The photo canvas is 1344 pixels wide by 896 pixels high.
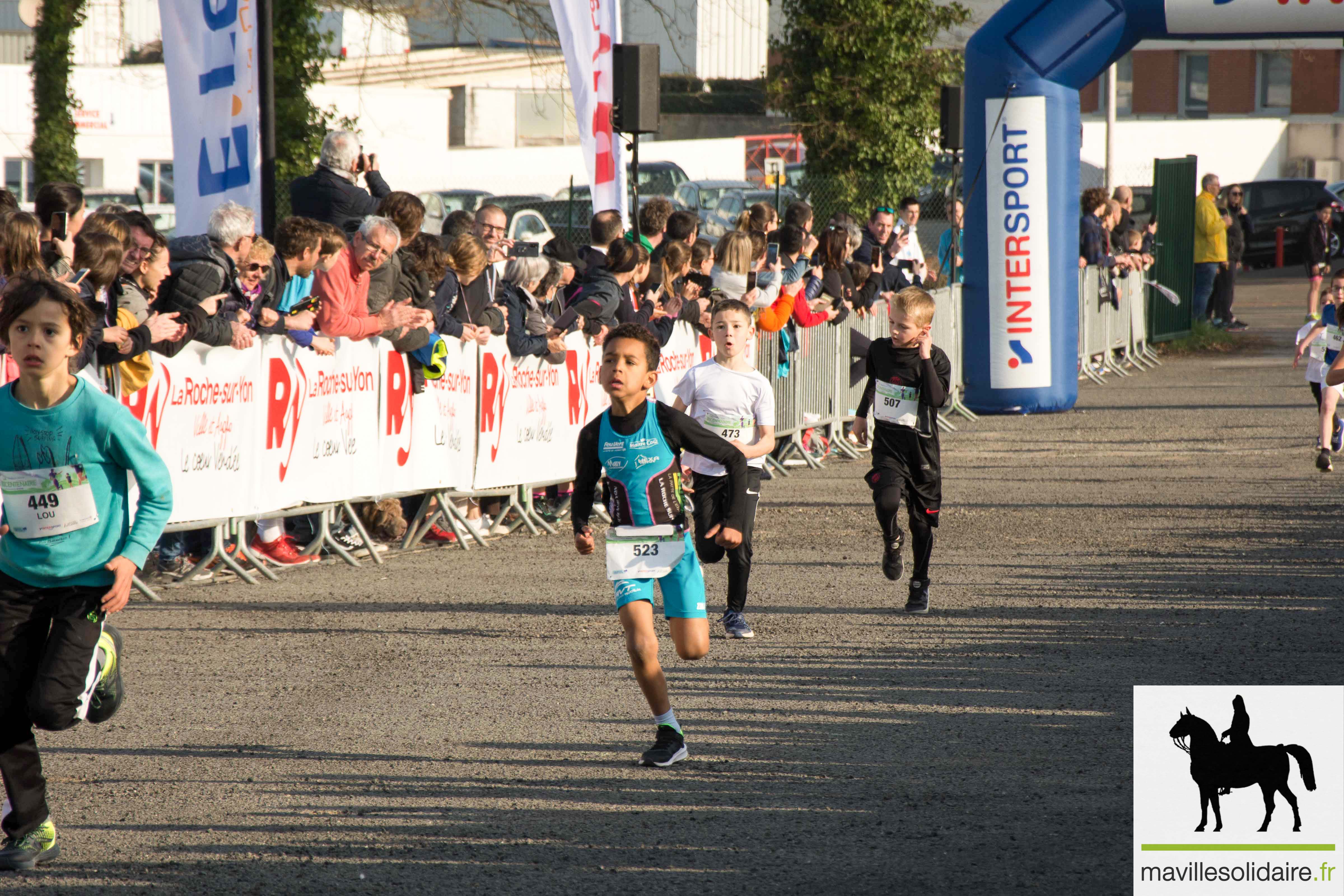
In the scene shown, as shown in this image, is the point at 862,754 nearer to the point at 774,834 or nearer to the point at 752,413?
the point at 774,834

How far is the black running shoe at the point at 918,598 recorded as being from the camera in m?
8.92

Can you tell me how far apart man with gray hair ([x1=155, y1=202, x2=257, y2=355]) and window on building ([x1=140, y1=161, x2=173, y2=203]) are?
2586 centimetres

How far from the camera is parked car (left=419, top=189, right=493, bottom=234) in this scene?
30.1 meters

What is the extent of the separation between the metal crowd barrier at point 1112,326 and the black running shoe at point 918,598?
11.8 m

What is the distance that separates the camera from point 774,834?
529cm

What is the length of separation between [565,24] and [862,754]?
862 centimetres

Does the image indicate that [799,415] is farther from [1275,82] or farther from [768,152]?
[1275,82]

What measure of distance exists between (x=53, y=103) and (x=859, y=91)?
11612 mm

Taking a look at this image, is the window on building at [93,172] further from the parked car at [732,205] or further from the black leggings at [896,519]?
the black leggings at [896,519]

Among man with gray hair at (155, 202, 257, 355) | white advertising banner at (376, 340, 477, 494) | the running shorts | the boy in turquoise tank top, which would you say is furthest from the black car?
the running shorts

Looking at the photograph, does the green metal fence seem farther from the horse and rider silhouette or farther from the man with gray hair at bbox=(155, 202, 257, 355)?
the horse and rider silhouette

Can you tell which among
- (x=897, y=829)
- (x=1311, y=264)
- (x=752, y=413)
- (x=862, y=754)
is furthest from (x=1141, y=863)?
(x=1311, y=264)

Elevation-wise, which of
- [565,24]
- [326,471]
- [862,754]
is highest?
[565,24]

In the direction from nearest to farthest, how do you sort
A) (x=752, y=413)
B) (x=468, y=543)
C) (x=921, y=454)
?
A: (x=752, y=413) < (x=921, y=454) < (x=468, y=543)
